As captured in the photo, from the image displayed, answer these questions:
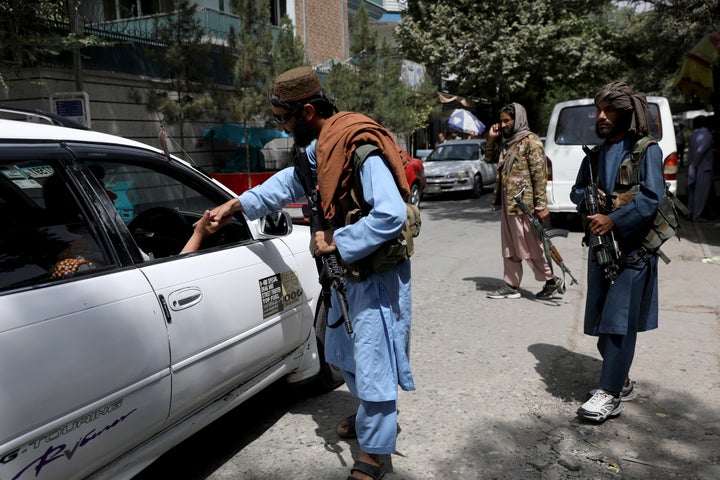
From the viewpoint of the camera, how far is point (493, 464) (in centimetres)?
308

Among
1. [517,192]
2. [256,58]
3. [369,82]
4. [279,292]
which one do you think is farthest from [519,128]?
[369,82]

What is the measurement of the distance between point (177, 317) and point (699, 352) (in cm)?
385

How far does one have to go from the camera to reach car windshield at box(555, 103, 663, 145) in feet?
31.1

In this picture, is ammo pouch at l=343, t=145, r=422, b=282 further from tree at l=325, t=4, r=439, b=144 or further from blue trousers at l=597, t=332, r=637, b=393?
tree at l=325, t=4, r=439, b=144

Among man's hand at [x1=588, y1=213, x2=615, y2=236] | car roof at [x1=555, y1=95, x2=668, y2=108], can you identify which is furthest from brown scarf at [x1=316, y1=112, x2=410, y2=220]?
car roof at [x1=555, y1=95, x2=668, y2=108]

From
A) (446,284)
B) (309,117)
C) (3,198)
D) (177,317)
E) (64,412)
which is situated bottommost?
(446,284)

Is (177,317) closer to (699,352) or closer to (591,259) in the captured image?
(591,259)

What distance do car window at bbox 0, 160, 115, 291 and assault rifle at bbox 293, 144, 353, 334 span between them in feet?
2.90

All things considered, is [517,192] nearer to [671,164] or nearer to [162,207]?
[162,207]

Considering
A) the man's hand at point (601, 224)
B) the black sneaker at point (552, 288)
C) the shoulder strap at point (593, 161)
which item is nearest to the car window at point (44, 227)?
the man's hand at point (601, 224)

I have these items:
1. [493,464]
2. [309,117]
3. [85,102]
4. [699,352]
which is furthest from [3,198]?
[85,102]

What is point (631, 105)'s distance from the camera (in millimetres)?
3264

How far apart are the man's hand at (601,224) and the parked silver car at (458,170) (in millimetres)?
11797

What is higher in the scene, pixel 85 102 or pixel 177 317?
pixel 85 102
